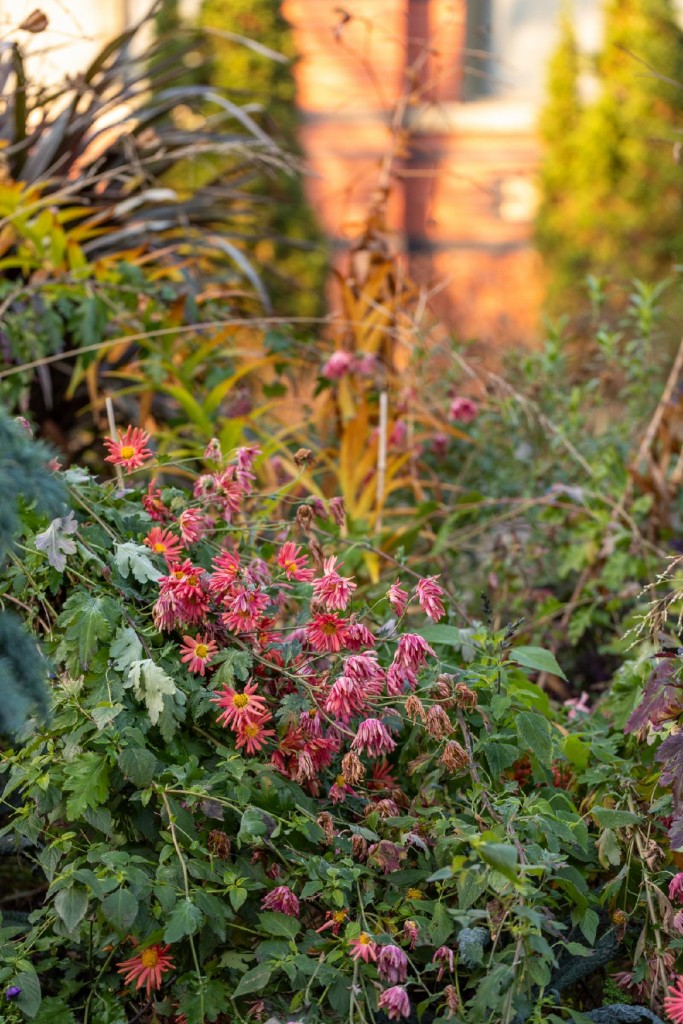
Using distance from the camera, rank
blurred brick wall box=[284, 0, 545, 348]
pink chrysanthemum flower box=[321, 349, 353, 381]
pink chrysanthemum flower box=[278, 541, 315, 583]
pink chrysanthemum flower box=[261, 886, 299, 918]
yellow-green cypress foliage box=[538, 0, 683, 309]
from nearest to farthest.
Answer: pink chrysanthemum flower box=[261, 886, 299, 918]
pink chrysanthemum flower box=[278, 541, 315, 583]
pink chrysanthemum flower box=[321, 349, 353, 381]
yellow-green cypress foliage box=[538, 0, 683, 309]
blurred brick wall box=[284, 0, 545, 348]

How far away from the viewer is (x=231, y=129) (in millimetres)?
9242

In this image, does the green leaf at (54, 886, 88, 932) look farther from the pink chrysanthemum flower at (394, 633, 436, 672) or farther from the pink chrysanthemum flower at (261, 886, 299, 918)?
the pink chrysanthemum flower at (394, 633, 436, 672)

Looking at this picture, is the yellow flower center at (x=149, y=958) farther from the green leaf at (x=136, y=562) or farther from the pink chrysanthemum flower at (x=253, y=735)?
the green leaf at (x=136, y=562)

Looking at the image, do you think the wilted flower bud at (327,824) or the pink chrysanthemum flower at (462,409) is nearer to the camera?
the wilted flower bud at (327,824)

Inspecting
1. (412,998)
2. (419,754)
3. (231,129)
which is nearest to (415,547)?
(419,754)

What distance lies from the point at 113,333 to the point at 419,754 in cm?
166

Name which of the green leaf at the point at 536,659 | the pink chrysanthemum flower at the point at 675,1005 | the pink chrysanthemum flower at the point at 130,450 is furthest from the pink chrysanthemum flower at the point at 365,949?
the pink chrysanthemum flower at the point at 130,450

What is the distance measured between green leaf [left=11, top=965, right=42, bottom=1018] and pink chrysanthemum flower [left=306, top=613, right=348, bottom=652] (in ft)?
1.64

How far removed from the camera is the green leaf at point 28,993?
128 centimetres

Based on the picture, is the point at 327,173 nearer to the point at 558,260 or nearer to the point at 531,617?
the point at 558,260

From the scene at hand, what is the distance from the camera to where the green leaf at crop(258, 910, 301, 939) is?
1.30 m

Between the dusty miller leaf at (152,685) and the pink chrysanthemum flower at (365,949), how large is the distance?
1.11 feet

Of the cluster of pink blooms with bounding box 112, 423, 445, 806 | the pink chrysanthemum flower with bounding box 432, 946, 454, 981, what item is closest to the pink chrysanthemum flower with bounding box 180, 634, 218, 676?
the cluster of pink blooms with bounding box 112, 423, 445, 806

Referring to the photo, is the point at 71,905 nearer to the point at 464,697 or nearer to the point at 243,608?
the point at 243,608
